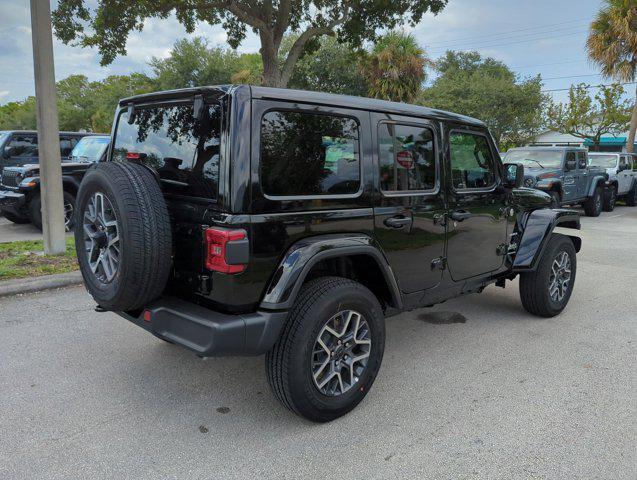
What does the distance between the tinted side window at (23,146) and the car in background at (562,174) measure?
1080cm

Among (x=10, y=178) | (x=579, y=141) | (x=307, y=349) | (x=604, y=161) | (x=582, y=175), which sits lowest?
(x=307, y=349)

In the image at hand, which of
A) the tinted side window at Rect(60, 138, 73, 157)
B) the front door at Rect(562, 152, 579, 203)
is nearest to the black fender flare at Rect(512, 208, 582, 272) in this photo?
the front door at Rect(562, 152, 579, 203)

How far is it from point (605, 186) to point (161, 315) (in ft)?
50.0

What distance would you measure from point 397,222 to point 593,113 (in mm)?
29347

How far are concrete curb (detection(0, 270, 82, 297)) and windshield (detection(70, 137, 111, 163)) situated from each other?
443 cm

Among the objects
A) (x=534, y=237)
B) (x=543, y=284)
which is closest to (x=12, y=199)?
(x=534, y=237)

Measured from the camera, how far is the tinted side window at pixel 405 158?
3.35 metres

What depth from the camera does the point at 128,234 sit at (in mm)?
2625

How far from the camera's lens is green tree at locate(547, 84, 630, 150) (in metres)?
26.3

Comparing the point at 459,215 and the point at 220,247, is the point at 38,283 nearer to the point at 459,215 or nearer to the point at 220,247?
the point at 220,247

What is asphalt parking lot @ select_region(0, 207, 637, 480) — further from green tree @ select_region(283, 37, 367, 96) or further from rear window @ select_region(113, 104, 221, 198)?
green tree @ select_region(283, 37, 367, 96)

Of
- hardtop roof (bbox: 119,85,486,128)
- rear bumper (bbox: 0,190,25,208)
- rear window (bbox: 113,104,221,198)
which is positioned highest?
hardtop roof (bbox: 119,85,486,128)

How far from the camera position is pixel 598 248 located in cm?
879

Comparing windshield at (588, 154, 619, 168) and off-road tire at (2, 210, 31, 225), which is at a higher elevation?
windshield at (588, 154, 619, 168)
